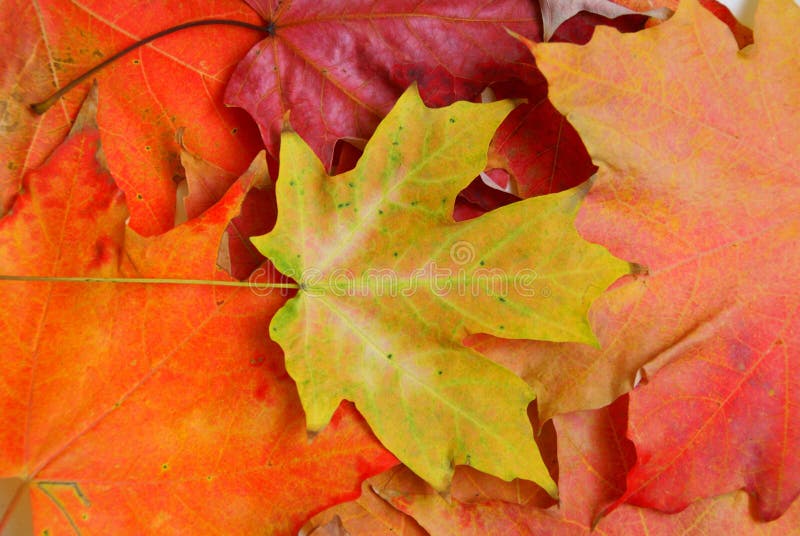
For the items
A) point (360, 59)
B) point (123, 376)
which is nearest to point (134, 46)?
point (360, 59)

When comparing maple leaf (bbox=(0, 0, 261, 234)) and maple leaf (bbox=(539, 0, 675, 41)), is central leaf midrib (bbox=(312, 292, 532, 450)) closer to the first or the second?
A: maple leaf (bbox=(0, 0, 261, 234))

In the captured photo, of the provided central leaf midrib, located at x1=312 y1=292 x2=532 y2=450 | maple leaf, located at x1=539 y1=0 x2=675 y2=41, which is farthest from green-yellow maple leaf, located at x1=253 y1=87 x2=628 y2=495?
maple leaf, located at x1=539 y1=0 x2=675 y2=41

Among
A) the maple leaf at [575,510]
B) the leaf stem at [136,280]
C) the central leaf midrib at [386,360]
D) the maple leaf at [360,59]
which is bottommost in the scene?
the maple leaf at [575,510]

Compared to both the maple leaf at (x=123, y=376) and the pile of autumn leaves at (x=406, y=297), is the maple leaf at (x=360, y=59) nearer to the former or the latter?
the pile of autumn leaves at (x=406, y=297)

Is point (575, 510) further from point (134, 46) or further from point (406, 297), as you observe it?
point (134, 46)

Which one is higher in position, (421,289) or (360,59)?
(360,59)

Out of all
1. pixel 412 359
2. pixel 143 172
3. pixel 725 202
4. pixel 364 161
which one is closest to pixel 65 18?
pixel 143 172

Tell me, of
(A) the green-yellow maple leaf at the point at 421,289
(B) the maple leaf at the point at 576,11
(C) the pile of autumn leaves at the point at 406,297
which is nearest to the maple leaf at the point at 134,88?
(C) the pile of autumn leaves at the point at 406,297

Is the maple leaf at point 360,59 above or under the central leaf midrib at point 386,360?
above

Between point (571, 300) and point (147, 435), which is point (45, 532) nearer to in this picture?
point (147, 435)
